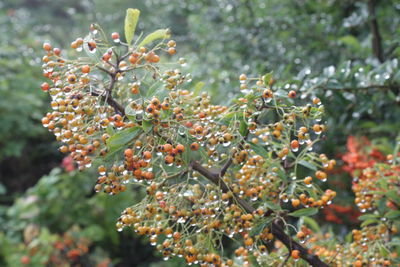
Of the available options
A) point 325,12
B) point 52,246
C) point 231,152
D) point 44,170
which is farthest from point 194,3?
point 44,170

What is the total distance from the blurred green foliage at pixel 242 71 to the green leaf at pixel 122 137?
0.67 meters

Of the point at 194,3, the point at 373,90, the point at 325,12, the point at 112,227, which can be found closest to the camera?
the point at 373,90

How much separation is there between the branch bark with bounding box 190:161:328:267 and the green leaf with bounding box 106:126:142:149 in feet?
0.68

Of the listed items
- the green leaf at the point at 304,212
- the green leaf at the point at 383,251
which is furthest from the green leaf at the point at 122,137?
the green leaf at the point at 383,251

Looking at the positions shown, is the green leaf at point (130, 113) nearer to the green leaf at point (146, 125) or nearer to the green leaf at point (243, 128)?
the green leaf at point (146, 125)

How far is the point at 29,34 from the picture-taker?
7457 mm

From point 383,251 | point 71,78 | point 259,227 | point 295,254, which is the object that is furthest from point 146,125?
point 383,251

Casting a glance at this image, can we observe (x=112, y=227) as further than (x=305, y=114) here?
Yes

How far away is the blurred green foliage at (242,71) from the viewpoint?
2.12 metres

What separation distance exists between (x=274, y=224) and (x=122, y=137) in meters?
0.55

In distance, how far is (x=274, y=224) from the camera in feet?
4.16

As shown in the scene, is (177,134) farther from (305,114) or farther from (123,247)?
(123,247)

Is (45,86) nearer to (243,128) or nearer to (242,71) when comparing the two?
(243,128)

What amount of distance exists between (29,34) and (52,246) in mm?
4490
